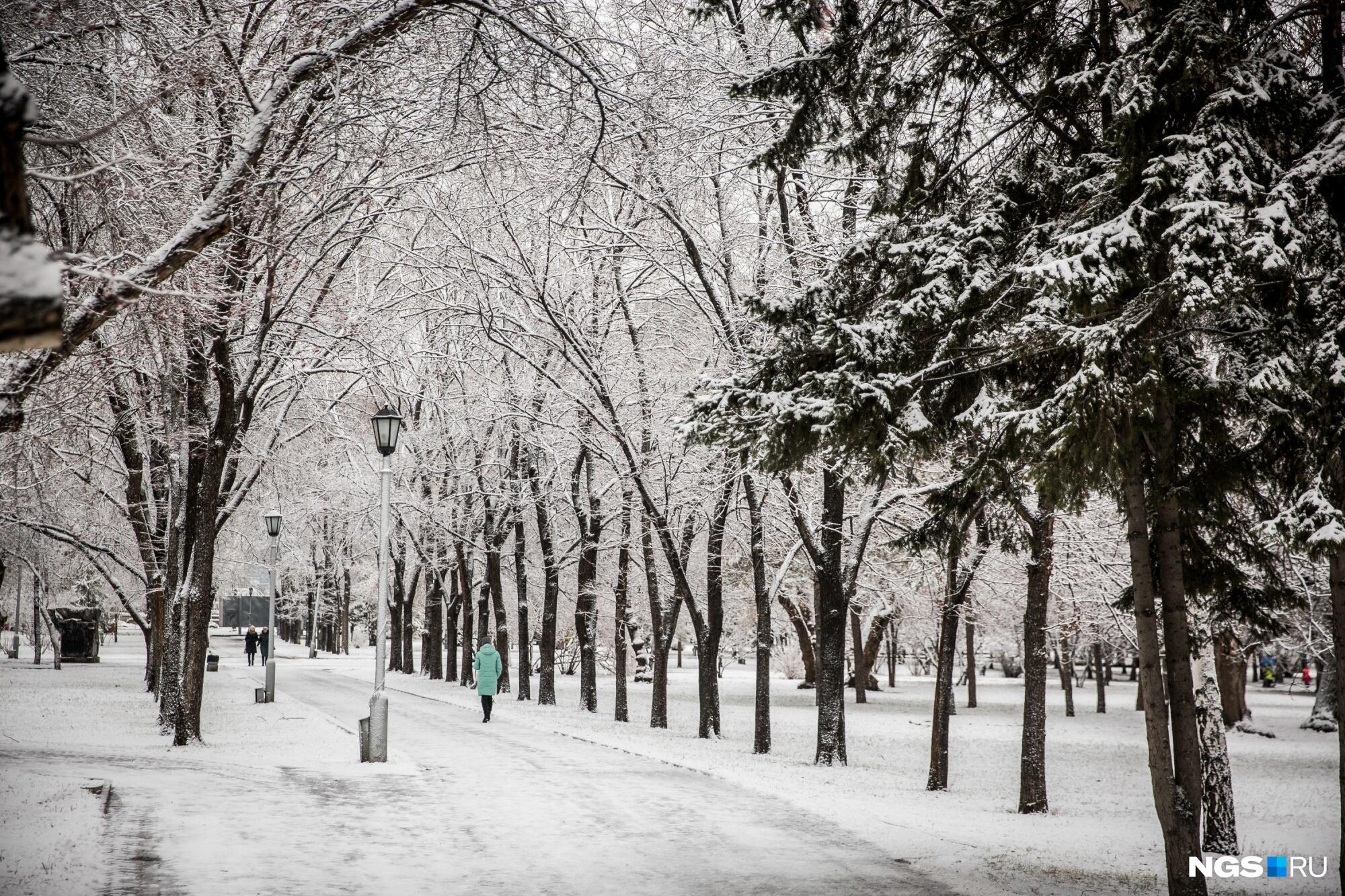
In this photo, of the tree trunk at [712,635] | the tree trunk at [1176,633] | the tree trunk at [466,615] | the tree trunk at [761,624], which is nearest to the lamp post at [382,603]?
the tree trunk at [761,624]

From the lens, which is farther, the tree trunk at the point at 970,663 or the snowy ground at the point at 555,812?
the tree trunk at the point at 970,663

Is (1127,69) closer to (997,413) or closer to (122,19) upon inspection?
(997,413)

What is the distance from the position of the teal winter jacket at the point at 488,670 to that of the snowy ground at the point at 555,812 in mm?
1085

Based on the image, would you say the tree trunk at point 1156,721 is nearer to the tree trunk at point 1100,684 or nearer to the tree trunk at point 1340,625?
the tree trunk at point 1340,625

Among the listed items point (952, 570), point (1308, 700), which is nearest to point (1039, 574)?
point (952, 570)

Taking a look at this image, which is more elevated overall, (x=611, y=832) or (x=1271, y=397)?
(x=1271, y=397)

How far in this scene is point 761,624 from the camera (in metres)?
19.3

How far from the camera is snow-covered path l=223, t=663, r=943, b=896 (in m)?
7.70

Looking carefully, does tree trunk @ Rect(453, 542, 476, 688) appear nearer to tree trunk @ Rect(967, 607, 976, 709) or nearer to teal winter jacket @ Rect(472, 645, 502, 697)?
teal winter jacket @ Rect(472, 645, 502, 697)

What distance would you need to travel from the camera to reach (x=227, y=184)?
23.2ft

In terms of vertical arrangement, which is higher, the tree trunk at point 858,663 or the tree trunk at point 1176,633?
the tree trunk at point 1176,633

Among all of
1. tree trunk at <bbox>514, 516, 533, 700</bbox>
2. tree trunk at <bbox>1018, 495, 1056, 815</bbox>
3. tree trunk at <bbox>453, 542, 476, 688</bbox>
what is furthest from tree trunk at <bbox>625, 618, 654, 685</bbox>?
tree trunk at <bbox>1018, 495, 1056, 815</bbox>

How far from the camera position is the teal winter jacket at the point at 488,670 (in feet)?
72.0

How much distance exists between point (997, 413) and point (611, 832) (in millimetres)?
5562
